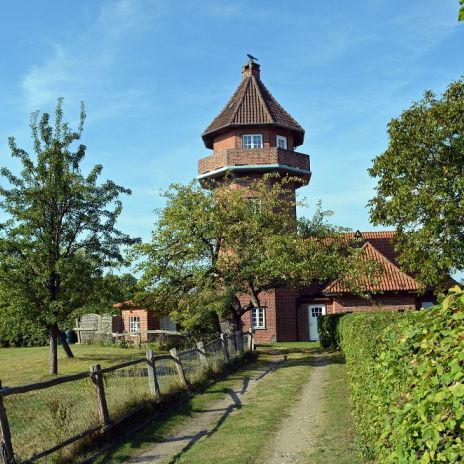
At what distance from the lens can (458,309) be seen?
126 inches

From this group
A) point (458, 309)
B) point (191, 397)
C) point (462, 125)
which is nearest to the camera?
point (458, 309)

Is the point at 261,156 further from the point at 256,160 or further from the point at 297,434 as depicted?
the point at 297,434

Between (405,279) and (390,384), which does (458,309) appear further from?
(405,279)

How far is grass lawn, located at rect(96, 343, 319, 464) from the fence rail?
1.96 ft

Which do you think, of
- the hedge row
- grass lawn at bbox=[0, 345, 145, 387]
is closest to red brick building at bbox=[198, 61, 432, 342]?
grass lawn at bbox=[0, 345, 145, 387]

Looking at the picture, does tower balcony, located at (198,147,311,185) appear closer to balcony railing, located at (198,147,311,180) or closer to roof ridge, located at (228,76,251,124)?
balcony railing, located at (198,147,311,180)

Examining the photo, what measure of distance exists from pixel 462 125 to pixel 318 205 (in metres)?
7.32

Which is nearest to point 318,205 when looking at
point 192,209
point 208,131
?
point 192,209

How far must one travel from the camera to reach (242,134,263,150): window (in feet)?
117

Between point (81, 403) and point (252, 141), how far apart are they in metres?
28.3

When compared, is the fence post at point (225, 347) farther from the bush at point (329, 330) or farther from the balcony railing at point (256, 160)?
the balcony railing at point (256, 160)

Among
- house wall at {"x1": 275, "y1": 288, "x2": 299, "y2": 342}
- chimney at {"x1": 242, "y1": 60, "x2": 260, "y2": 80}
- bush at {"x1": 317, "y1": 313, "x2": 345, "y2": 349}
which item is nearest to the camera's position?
bush at {"x1": 317, "y1": 313, "x2": 345, "y2": 349}

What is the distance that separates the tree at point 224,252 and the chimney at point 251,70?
18119 mm

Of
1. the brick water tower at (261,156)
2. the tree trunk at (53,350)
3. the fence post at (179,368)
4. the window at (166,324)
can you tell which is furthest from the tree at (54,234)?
the window at (166,324)
